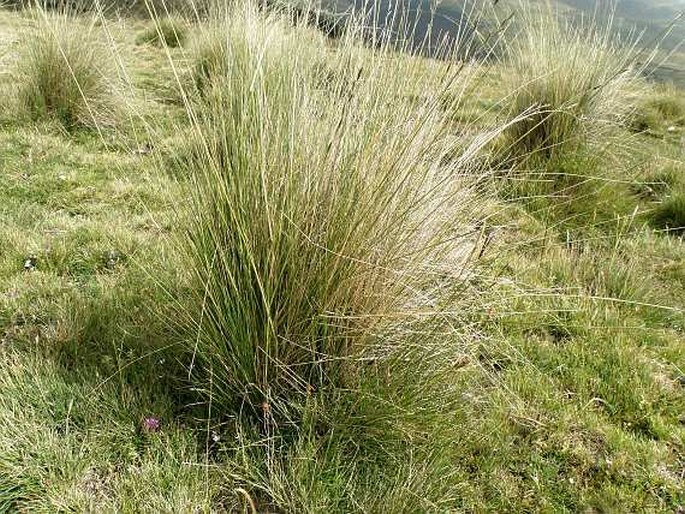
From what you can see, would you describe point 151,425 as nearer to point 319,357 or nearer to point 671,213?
point 319,357

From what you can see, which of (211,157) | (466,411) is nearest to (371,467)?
(466,411)

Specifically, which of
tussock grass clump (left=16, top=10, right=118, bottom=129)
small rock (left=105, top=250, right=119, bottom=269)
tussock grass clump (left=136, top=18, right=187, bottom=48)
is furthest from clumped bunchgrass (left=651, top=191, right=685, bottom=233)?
tussock grass clump (left=136, top=18, right=187, bottom=48)

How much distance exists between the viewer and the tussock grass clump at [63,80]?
5141 millimetres

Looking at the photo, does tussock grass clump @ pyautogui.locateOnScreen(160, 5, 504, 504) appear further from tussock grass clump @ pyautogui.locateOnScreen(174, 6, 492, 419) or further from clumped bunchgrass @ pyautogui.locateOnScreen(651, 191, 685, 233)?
clumped bunchgrass @ pyautogui.locateOnScreen(651, 191, 685, 233)

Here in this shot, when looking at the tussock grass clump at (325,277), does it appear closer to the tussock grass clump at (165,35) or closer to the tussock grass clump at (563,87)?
the tussock grass clump at (563,87)

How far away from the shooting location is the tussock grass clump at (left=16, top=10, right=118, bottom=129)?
5141 millimetres

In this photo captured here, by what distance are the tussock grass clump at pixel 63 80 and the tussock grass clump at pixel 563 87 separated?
359cm

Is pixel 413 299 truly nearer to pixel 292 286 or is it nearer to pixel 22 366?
pixel 292 286

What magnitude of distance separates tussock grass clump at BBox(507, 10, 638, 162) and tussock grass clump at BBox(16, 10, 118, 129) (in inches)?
141

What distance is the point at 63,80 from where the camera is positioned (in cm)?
518

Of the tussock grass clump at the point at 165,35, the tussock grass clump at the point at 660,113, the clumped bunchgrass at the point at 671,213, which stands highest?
the tussock grass clump at the point at 660,113

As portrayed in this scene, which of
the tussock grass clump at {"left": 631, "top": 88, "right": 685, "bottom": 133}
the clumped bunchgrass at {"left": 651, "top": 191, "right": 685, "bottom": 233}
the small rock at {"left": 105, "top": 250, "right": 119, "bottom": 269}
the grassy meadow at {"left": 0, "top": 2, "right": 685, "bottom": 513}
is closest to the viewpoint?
the grassy meadow at {"left": 0, "top": 2, "right": 685, "bottom": 513}

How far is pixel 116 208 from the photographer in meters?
3.74

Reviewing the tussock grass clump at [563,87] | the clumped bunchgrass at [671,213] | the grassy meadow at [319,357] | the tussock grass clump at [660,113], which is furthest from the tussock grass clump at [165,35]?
the grassy meadow at [319,357]
